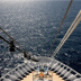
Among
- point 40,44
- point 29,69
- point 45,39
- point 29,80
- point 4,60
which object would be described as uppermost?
point 45,39

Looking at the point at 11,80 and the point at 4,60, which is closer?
the point at 11,80

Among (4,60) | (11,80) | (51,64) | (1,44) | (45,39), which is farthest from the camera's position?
(45,39)

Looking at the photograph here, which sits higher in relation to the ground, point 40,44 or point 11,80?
point 40,44

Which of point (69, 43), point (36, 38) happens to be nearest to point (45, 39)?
point (36, 38)

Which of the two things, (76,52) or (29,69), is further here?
(76,52)

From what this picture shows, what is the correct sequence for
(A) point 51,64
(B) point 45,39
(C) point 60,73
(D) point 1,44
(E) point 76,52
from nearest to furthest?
(C) point 60,73 → (A) point 51,64 → (E) point 76,52 → (D) point 1,44 → (B) point 45,39

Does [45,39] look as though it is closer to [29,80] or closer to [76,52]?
[76,52]

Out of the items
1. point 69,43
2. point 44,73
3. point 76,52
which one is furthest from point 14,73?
point 69,43

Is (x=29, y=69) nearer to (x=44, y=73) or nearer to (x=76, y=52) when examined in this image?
(x=44, y=73)

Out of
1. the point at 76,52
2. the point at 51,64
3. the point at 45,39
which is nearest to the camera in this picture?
the point at 51,64
